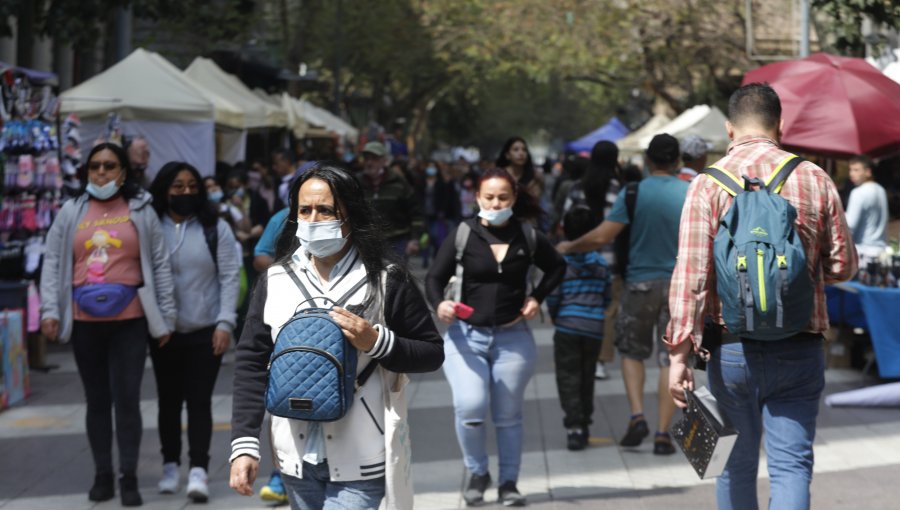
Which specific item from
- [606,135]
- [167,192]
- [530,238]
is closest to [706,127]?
[606,135]

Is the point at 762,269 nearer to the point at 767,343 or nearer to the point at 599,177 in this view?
the point at 767,343

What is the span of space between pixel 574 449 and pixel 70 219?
3379 mm

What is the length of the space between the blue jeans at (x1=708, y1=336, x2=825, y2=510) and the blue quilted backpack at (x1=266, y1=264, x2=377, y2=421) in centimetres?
155

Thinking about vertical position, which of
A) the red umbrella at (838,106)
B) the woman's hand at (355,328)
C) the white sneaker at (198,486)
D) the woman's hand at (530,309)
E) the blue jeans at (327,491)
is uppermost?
the red umbrella at (838,106)

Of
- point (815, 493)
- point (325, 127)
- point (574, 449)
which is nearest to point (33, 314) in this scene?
point (574, 449)

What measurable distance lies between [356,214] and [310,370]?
589 mm

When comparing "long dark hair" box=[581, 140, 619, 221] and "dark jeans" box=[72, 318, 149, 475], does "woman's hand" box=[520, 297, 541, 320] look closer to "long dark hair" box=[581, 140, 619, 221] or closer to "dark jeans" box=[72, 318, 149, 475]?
"dark jeans" box=[72, 318, 149, 475]

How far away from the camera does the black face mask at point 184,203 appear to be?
7.44m

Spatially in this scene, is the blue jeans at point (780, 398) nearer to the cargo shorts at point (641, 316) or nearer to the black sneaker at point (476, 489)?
the black sneaker at point (476, 489)

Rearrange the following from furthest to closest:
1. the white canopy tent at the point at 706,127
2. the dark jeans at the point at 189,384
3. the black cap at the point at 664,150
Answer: the white canopy tent at the point at 706,127 → the black cap at the point at 664,150 → the dark jeans at the point at 189,384

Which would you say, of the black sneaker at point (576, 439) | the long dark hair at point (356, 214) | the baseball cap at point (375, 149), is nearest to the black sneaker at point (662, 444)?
the black sneaker at point (576, 439)

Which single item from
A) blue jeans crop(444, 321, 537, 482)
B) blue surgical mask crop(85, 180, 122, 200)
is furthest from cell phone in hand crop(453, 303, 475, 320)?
blue surgical mask crop(85, 180, 122, 200)

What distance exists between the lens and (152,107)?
15977mm

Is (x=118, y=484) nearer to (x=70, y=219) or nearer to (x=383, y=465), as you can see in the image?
(x=70, y=219)
